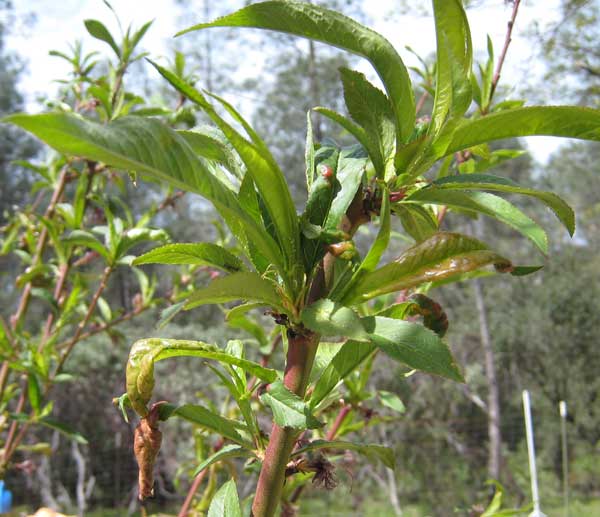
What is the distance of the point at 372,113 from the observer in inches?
18.4

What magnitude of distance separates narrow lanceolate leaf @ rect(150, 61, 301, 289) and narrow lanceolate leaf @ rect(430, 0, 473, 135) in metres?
0.14

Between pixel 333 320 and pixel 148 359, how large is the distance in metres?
0.12

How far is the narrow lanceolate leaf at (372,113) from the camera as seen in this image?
18.2 inches

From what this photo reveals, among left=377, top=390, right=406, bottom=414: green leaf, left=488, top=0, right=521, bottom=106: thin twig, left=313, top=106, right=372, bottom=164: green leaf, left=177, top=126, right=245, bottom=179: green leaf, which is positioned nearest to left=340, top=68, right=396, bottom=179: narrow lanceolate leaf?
left=313, top=106, right=372, bottom=164: green leaf

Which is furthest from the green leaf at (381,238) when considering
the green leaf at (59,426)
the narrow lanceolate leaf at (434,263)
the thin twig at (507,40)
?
the green leaf at (59,426)

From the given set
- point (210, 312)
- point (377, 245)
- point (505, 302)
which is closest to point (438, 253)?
point (377, 245)

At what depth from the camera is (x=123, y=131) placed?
320 millimetres

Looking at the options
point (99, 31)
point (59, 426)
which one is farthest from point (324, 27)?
point (59, 426)

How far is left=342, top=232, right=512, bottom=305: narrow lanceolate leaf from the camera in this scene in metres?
0.40

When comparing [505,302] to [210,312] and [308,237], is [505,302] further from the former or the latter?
[308,237]

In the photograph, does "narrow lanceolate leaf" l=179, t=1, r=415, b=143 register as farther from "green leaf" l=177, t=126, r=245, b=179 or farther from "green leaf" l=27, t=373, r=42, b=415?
"green leaf" l=27, t=373, r=42, b=415

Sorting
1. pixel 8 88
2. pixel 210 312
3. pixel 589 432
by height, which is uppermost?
pixel 8 88

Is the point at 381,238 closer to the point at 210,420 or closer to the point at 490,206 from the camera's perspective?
Result: the point at 490,206

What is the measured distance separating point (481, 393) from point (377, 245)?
9.93 m
